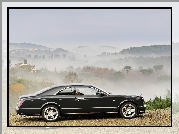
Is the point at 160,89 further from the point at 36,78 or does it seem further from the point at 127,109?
the point at 36,78

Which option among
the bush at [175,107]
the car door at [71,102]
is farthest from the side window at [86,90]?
the bush at [175,107]

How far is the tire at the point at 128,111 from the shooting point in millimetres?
15495

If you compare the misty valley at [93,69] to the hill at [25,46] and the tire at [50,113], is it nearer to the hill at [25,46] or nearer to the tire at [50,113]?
the hill at [25,46]

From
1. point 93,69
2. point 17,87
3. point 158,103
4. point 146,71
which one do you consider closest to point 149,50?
point 146,71

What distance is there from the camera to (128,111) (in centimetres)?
1554

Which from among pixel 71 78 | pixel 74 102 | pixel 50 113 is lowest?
pixel 50 113

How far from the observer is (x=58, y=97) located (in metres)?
15.3

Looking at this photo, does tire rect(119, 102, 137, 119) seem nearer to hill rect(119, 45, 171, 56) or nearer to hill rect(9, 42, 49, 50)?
hill rect(119, 45, 171, 56)

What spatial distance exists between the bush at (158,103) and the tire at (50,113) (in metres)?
3.05

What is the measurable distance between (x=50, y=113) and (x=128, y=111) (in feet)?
8.50

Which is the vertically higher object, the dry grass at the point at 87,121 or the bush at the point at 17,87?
the bush at the point at 17,87

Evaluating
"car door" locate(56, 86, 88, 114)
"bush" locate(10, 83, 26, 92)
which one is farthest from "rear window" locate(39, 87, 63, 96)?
"bush" locate(10, 83, 26, 92)

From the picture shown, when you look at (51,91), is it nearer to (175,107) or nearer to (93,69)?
(93,69)

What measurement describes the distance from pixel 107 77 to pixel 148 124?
6.84 feet
